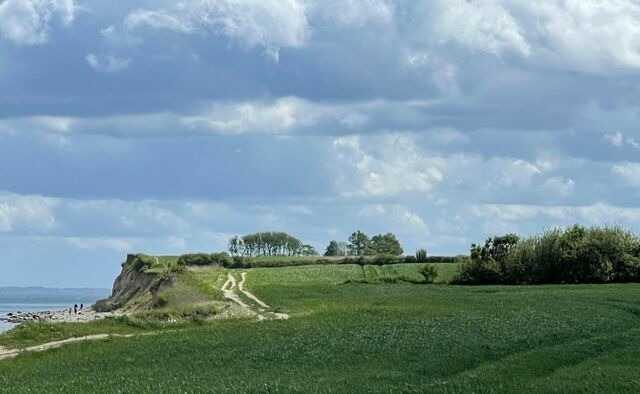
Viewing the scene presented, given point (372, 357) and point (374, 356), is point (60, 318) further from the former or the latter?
point (372, 357)

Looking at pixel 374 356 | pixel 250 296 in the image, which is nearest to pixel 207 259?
pixel 250 296

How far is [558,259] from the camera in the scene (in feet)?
335

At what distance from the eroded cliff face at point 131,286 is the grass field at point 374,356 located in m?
47.3

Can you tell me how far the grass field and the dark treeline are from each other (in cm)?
5147

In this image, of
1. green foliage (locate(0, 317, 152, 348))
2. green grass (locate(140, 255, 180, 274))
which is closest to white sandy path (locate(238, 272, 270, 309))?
green grass (locate(140, 255, 180, 274))

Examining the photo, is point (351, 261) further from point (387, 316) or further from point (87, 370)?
point (87, 370)

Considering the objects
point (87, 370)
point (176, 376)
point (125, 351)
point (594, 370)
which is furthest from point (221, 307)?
point (594, 370)

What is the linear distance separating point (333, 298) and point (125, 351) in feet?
114

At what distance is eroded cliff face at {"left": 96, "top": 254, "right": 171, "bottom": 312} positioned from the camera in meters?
97.4

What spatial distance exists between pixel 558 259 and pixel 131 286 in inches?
1977

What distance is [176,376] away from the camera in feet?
88.2

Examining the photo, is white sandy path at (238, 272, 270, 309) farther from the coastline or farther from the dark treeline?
the dark treeline

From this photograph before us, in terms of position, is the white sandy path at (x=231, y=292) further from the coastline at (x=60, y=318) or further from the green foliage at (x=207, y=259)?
the green foliage at (x=207, y=259)

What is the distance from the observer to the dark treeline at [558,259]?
101375 mm
